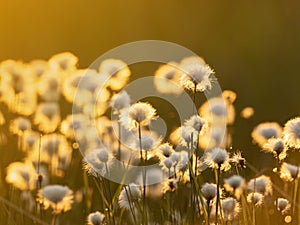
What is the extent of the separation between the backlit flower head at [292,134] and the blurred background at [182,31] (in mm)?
3722

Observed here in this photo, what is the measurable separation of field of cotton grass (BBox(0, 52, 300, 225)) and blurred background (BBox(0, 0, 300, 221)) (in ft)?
8.36

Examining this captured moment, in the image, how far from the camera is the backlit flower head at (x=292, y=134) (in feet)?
7.15

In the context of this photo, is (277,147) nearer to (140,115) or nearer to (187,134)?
(187,134)

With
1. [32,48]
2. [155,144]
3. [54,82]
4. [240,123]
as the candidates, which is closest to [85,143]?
[54,82]

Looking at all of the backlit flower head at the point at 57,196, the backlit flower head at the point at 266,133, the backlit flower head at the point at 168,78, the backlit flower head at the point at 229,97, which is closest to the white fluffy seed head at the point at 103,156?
the backlit flower head at the point at 57,196

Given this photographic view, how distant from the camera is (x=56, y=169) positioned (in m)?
3.12

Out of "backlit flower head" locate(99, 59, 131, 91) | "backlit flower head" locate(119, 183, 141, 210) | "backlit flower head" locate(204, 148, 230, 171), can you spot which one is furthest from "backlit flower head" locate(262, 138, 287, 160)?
"backlit flower head" locate(99, 59, 131, 91)

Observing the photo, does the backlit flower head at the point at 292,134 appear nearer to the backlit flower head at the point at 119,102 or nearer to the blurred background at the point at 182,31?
the backlit flower head at the point at 119,102

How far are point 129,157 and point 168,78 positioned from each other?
1.19 feet

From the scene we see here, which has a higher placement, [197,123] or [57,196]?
[197,123]

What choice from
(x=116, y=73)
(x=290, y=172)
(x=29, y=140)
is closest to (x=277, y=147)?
(x=290, y=172)

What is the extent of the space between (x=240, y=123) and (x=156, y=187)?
2.50 meters

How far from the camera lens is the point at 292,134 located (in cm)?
219

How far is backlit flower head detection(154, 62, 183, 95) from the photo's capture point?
299 cm
